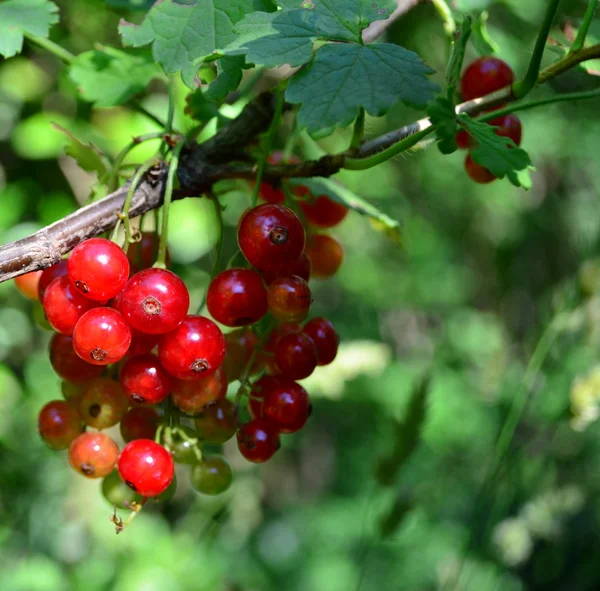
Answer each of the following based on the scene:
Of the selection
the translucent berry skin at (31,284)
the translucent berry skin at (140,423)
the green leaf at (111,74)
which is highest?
the green leaf at (111,74)

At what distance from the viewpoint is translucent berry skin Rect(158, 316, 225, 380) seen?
0.80 m

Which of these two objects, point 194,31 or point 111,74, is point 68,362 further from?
point 111,74

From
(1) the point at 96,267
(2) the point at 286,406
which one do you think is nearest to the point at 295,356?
(2) the point at 286,406

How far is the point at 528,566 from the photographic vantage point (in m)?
2.62

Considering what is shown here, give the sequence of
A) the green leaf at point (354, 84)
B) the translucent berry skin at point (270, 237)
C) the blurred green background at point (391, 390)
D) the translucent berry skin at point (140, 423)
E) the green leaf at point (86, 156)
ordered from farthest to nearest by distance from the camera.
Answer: the blurred green background at point (391, 390), the green leaf at point (86, 156), the translucent berry skin at point (140, 423), the translucent berry skin at point (270, 237), the green leaf at point (354, 84)

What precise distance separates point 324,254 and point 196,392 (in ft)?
1.43

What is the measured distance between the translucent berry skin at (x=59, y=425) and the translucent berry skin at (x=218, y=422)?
19 centimetres

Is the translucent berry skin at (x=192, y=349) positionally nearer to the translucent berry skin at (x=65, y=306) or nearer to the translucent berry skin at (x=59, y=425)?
the translucent berry skin at (x=65, y=306)

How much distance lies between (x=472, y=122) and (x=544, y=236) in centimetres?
368

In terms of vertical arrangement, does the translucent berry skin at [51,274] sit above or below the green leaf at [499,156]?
below

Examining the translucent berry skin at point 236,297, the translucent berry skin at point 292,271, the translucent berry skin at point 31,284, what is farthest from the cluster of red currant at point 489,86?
the translucent berry skin at point 31,284

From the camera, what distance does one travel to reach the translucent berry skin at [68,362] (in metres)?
0.92

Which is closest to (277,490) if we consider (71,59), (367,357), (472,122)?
(367,357)

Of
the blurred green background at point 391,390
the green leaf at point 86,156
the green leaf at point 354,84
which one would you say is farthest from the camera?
the blurred green background at point 391,390
